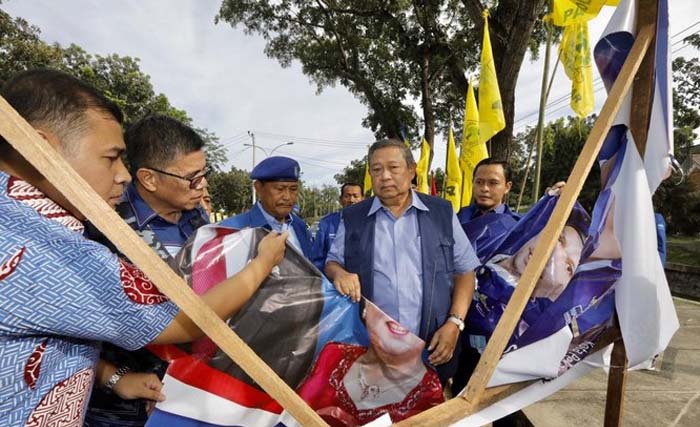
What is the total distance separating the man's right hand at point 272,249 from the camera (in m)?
1.17

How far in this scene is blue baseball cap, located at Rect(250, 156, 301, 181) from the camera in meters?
2.61

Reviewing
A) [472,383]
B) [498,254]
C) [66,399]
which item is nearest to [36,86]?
[66,399]

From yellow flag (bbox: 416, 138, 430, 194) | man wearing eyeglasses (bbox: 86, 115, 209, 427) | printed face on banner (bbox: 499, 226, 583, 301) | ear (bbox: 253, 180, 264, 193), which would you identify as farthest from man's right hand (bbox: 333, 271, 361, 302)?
yellow flag (bbox: 416, 138, 430, 194)

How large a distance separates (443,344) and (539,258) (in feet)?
2.22

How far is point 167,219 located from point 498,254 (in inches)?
70.3

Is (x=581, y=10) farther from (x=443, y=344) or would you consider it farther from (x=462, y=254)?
(x=443, y=344)

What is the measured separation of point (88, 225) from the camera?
3.76 ft

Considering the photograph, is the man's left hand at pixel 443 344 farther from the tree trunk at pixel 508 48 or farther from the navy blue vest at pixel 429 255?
the tree trunk at pixel 508 48

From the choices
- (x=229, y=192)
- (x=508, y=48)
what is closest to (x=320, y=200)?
(x=229, y=192)

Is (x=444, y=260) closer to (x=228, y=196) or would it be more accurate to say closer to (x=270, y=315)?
(x=270, y=315)

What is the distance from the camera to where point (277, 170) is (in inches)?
103

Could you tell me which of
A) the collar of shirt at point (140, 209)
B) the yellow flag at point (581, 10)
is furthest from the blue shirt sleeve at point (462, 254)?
the collar of shirt at point (140, 209)

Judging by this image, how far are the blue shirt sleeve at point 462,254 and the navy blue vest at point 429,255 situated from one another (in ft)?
0.14

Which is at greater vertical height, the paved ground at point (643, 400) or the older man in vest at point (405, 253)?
the older man in vest at point (405, 253)
